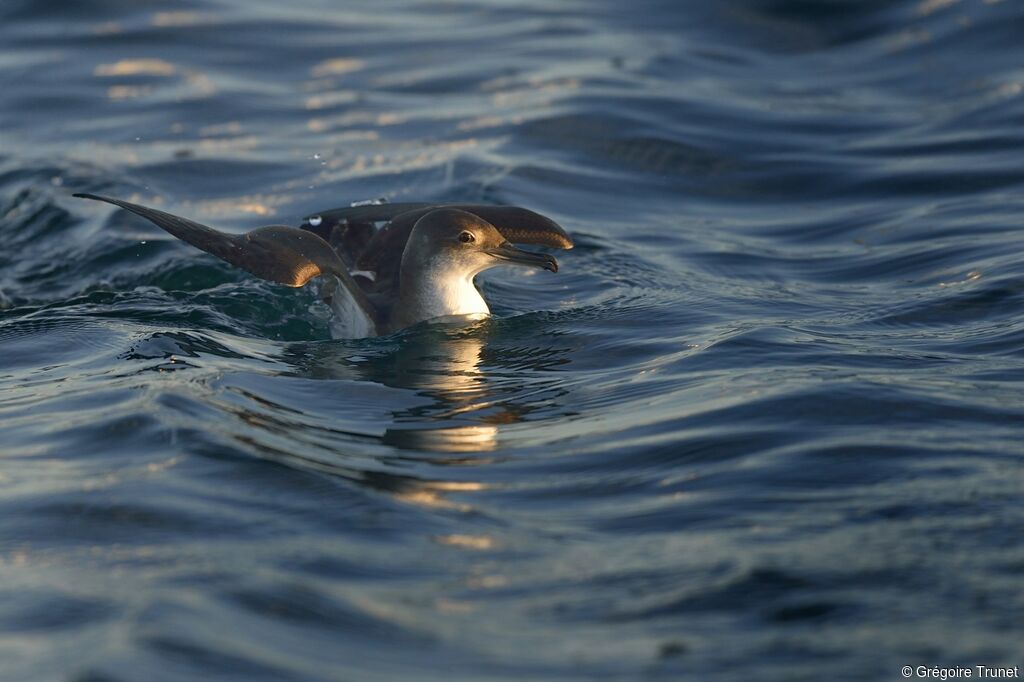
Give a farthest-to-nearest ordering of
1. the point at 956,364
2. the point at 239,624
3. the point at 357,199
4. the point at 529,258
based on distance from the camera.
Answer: the point at 357,199, the point at 529,258, the point at 956,364, the point at 239,624

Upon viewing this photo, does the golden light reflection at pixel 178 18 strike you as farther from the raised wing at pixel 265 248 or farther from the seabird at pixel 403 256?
the raised wing at pixel 265 248

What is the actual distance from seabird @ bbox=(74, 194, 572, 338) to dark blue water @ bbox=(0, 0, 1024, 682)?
0.22m

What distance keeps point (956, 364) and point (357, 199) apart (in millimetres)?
5623

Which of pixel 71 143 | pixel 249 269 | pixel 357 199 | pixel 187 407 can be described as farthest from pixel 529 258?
pixel 71 143

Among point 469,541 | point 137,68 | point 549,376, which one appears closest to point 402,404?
point 549,376

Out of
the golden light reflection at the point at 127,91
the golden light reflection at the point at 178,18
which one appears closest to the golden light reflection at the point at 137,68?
the golden light reflection at the point at 127,91

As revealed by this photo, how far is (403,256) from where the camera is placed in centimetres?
833

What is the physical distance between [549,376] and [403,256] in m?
1.60

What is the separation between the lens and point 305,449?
593 centimetres

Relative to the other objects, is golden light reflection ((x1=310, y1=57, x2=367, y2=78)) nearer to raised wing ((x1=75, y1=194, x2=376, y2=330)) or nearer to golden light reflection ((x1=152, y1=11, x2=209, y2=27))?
golden light reflection ((x1=152, y1=11, x2=209, y2=27))

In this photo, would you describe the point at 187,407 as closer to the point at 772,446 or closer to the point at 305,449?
the point at 305,449

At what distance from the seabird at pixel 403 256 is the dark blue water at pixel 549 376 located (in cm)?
22

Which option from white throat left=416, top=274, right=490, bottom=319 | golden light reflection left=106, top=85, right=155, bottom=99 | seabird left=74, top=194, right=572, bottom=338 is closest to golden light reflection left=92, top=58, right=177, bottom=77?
golden light reflection left=106, top=85, right=155, bottom=99

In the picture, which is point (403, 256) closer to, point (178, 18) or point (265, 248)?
point (265, 248)
